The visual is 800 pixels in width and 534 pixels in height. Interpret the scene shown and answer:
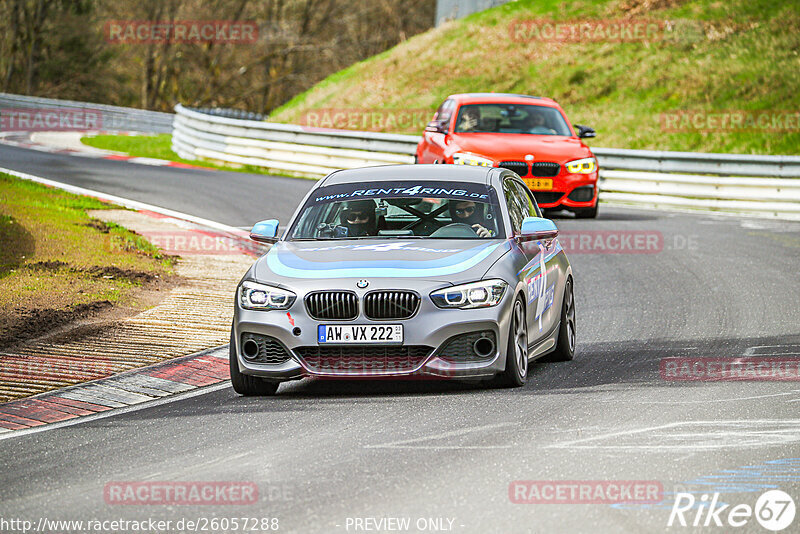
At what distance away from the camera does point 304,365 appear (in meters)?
8.41

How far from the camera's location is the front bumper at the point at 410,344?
8.30 meters

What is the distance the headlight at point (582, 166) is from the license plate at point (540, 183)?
0.35m

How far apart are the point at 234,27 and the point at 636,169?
43.5 m

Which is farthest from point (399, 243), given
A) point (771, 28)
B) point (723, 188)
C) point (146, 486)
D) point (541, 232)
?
point (771, 28)

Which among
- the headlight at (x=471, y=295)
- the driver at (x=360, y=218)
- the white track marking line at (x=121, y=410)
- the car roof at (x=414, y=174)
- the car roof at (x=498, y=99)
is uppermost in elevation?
the car roof at (x=498, y=99)

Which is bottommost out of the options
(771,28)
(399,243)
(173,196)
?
(173,196)

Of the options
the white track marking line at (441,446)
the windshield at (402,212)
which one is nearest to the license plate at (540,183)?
the windshield at (402,212)

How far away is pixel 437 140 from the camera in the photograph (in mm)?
20000

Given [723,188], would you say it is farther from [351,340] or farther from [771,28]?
[351,340]

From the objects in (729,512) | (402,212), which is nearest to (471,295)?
(402,212)

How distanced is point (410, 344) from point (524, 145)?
11319 mm

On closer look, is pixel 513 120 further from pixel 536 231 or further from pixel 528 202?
pixel 536 231

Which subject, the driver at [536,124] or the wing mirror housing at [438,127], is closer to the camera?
the wing mirror housing at [438,127]

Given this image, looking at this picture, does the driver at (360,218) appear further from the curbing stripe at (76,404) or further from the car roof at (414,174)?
the curbing stripe at (76,404)
